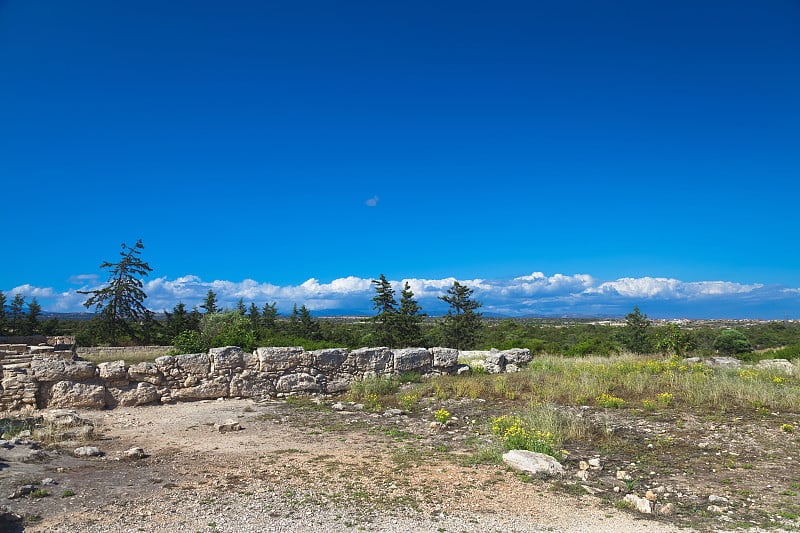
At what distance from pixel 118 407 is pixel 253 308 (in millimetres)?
29844

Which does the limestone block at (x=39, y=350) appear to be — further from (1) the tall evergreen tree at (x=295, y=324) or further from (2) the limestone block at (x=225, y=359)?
(1) the tall evergreen tree at (x=295, y=324)

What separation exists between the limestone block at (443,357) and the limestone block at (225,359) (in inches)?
250

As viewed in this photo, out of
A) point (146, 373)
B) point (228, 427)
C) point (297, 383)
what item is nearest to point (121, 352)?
point (146, 373)

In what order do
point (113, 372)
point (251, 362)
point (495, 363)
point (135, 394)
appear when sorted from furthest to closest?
1. point (495, 363)
2. point (251, 362)
3. point (135, 394)
4. point (113, 372)

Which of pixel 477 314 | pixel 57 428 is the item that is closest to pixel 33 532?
pixel 57 428

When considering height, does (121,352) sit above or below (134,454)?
above

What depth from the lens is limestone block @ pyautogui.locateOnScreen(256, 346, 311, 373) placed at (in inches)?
575

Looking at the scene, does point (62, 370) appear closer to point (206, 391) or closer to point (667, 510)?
point (206, 391)

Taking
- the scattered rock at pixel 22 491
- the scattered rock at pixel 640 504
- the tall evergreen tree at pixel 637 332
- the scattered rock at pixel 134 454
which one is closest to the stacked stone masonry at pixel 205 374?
the scattered rock at pixel 134 454

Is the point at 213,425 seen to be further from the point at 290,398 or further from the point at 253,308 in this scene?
the point at 253,308

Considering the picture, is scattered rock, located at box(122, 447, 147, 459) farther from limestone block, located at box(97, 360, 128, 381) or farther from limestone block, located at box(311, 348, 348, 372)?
limestone block, located at box(311, 348, 348, 372)

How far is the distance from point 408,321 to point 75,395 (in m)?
19.1

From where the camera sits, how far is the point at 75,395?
12242mm

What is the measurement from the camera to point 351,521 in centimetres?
574
